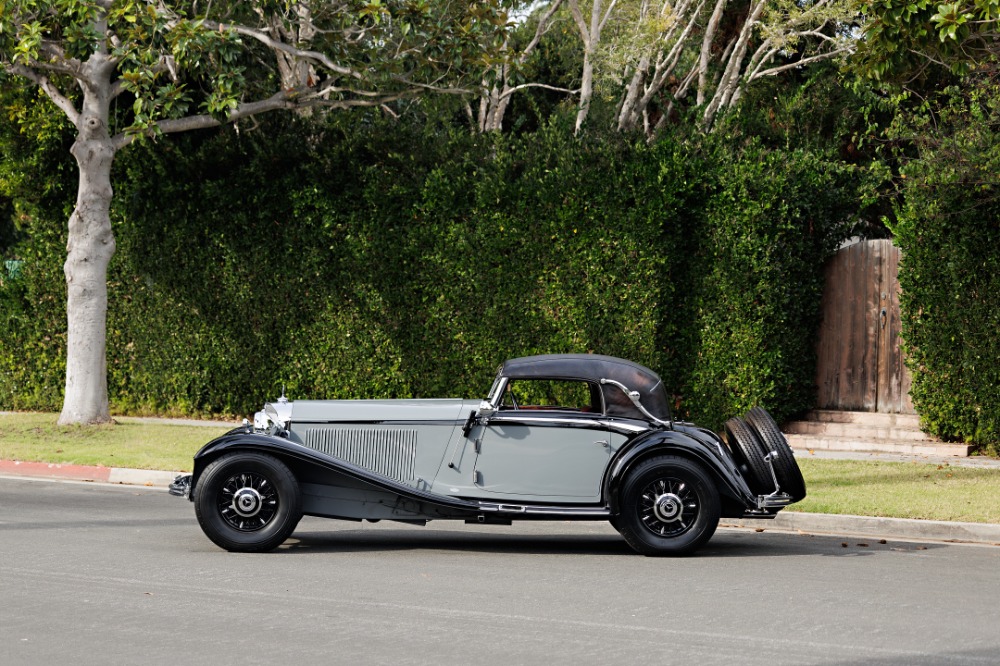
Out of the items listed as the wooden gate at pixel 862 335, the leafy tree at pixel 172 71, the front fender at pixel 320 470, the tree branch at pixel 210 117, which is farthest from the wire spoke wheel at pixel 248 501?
the wooden gate at pixel 862 335

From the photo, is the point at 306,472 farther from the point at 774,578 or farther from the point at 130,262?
the point at 130,262

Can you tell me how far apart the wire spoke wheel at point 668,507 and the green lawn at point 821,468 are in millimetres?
2451

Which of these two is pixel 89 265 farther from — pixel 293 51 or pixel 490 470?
pixel 490 470

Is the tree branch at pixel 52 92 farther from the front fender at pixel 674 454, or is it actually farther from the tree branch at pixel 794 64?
the tree branch at pixel 794 64

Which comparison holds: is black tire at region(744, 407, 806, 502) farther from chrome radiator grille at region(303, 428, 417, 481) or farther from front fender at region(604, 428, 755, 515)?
chrome radiator grille at region(303, 428, 417, 481)

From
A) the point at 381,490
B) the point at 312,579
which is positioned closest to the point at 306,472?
the point at 381,490

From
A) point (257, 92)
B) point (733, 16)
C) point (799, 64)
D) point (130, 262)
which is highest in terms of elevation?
point (733, 16)

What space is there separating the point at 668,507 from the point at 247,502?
3.09 metres

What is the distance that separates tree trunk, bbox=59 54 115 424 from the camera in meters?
16.4

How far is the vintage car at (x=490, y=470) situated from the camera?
882cm

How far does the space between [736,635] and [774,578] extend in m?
1.85

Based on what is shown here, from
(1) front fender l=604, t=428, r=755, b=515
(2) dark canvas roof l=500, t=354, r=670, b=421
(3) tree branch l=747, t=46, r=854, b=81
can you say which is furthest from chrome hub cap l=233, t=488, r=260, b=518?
(3) tree branch l=747, t=46, r=854, b=81

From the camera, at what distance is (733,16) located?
85.2 ft

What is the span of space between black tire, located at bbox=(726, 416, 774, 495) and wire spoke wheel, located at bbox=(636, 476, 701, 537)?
57 cm
